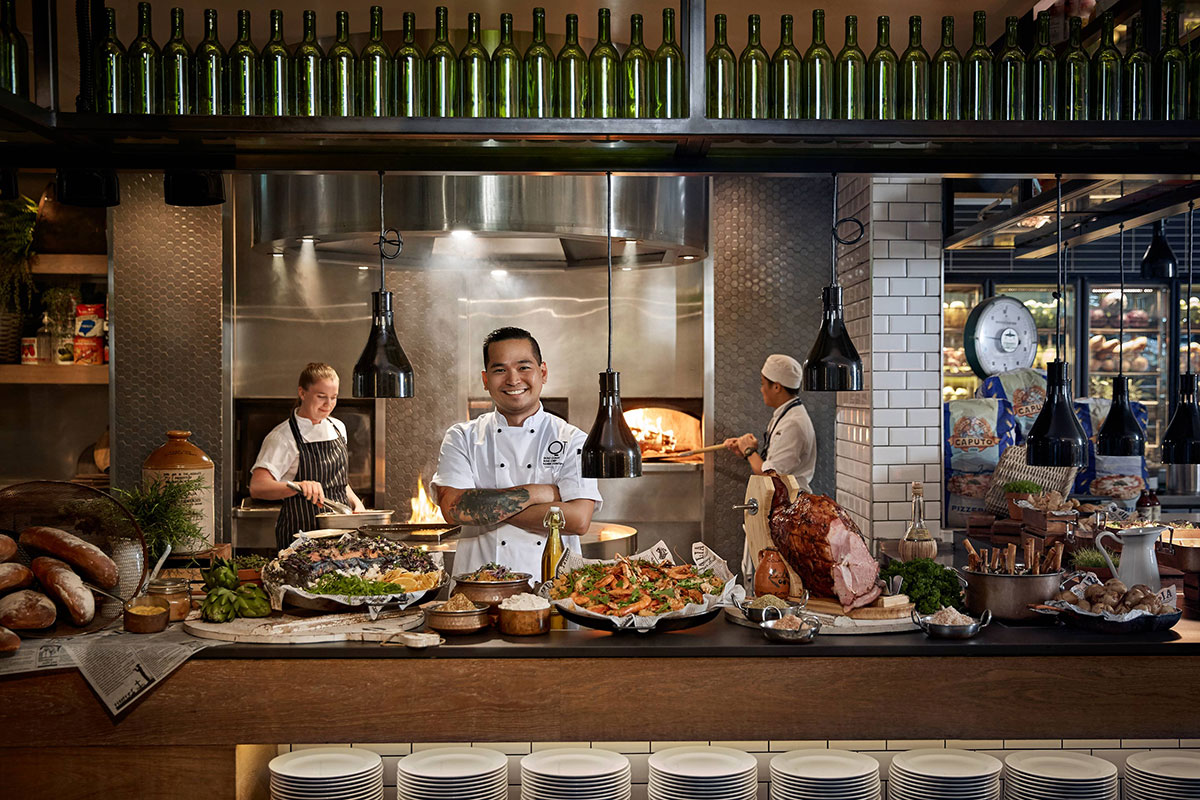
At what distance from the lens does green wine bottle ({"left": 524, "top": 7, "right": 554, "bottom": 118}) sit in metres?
3.24

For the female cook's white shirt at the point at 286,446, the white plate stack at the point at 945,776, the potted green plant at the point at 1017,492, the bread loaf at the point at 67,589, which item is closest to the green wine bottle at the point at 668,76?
the white plate stack at the point at 945,776

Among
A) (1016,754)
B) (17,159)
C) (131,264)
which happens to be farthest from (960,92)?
(131,264)

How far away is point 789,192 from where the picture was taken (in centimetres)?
664

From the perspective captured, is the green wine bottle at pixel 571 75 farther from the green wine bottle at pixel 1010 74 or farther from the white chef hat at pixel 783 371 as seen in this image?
the white chef hat at pixel 783 371

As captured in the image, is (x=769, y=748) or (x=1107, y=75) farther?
(x=1107, y=75)

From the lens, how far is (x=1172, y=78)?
3.25m

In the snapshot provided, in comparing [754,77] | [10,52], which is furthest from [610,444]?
[10,52]

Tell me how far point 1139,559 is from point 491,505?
2328 mm

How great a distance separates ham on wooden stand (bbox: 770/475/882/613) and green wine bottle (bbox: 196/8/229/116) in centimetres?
219

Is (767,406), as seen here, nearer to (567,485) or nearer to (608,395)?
(567,485)

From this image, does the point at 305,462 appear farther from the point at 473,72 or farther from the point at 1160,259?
the point at 1160,259

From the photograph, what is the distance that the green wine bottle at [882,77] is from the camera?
10.8 ft

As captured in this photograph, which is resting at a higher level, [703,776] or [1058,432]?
[1058,432]

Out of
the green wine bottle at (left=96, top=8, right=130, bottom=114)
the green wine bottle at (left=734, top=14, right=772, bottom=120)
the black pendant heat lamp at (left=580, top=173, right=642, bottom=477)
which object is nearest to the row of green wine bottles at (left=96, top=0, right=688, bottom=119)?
the green wine bottle at (left=96, top=8, right=130, bottom=114)
